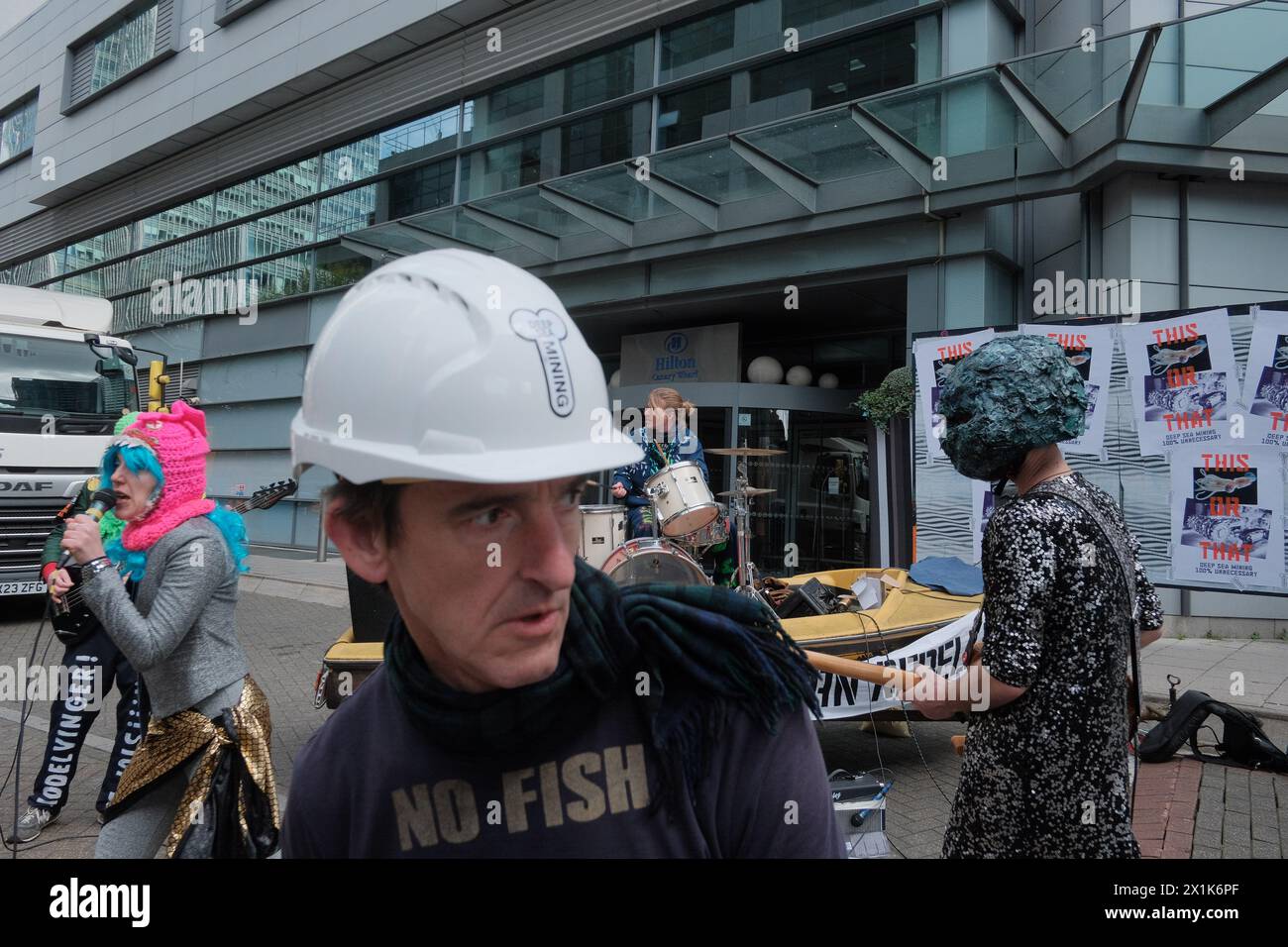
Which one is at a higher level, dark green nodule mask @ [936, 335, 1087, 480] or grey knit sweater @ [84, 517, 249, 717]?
dark green nodule mask @ [936, 335, 1087, 480]

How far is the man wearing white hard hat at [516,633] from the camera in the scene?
990mm

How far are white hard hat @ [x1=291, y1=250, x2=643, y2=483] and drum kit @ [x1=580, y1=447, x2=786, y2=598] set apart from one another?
509 cm

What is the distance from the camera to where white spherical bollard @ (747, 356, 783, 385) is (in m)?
12.3

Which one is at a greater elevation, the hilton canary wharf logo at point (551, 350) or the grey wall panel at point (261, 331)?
the grey wall panel at point (261, 331)

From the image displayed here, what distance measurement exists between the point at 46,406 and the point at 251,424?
8533 mm

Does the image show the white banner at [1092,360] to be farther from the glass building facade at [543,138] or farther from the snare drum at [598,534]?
the glass building facade at [543,138]

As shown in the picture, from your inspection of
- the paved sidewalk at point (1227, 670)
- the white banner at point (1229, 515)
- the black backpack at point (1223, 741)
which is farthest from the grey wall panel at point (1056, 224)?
the black backpack at point (1223, 741)

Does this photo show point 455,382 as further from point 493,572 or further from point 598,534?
point 598,534

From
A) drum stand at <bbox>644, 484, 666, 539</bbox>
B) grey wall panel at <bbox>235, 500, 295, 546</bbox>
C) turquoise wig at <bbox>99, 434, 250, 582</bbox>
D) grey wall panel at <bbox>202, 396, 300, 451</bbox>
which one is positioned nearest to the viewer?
turquoise wig at <bbox>99, 434, 250, 582</bbox>

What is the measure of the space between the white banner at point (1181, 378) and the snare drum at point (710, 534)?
345 cm

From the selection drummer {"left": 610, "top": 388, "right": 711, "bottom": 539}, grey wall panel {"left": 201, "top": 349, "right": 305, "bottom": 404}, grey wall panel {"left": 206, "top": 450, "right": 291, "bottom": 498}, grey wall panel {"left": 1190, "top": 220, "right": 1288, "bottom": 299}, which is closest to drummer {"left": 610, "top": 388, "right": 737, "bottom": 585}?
drummer {"left": 610, "top": 388, "right": 711, "bottom": 539}

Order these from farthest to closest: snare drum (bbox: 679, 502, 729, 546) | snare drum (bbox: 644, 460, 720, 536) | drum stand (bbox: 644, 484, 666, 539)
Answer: snare drum (bbox: 679, 502, 729, 546)
drum stand (bbox: 644, 484, 666, 539)
snare drum (bbox: 644, 460, 720, 536)

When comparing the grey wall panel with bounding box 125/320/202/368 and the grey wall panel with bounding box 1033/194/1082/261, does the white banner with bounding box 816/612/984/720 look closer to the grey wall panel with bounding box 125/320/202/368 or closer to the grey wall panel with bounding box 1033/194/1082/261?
the grey wall panel with bounding box 1033/194/1082/261
